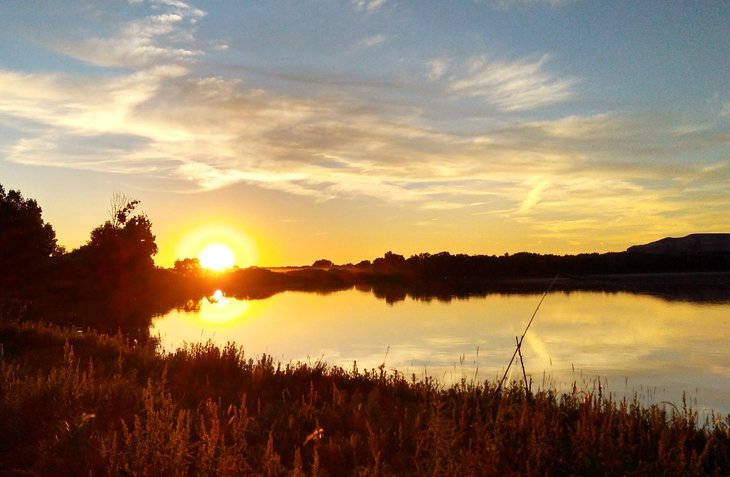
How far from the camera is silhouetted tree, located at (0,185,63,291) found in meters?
49.6

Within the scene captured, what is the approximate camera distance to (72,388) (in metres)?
9.05

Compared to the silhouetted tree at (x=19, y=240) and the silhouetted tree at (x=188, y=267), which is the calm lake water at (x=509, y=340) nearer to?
the silhouetted tree at (x=19, y=240)

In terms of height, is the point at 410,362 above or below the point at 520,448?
below

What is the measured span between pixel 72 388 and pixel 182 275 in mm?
77097

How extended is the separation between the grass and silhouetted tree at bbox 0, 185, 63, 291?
43196 mm

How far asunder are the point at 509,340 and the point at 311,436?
2271 centimetres

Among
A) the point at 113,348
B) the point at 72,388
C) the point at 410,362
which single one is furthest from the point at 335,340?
the point at 72,388

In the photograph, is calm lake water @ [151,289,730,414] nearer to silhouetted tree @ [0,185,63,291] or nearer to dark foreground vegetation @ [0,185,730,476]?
dark foreground vegetation @ [0,185,730,476]

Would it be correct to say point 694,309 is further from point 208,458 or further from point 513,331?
point 208,458

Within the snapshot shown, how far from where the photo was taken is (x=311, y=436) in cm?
584

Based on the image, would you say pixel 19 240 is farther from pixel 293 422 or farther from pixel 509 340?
pixel 293 422

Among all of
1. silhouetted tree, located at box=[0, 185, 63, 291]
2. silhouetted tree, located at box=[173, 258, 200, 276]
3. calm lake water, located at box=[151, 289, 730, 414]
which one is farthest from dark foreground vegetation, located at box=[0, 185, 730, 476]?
silhouetted tree, located at box=[173, 258, 200, 276]

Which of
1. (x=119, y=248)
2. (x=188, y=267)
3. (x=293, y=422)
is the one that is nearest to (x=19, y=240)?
(x=119, y=248)

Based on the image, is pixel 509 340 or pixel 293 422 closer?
pixel 293 422
